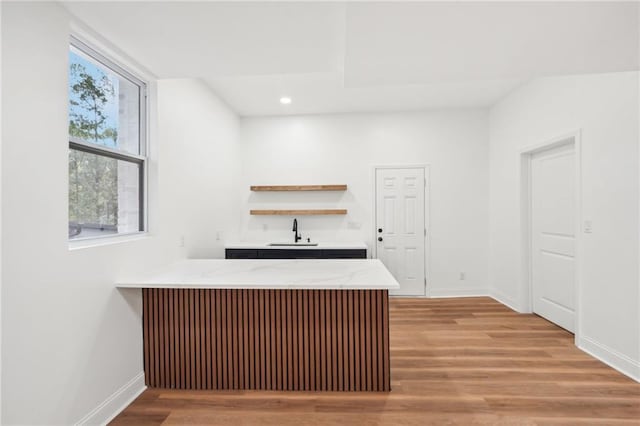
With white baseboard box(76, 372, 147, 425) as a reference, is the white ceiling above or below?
above

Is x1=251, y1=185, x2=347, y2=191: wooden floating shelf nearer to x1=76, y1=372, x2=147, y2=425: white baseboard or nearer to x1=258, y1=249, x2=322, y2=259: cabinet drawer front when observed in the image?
x1=258, y1=249, x2=322, y2=259: cabinet drawer front

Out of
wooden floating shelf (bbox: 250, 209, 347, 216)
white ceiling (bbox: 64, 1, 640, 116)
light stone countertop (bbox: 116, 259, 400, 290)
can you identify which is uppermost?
white ceiling (bbox: 64, 1, 640, 116)

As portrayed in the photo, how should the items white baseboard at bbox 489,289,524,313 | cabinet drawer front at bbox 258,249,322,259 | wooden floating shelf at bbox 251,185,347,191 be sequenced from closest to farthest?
1. white baseboard at bbox 489,289,524,313
2. cabinet drawer front at bbox 258,249,322,259
3. wooden floating shelf at bbox 251,185,347,191

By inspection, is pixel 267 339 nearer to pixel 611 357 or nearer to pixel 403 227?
pixel 611 357

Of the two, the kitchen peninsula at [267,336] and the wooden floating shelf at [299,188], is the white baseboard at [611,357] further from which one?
the wooden floating shelf at [299,188]

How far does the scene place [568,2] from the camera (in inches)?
57.6

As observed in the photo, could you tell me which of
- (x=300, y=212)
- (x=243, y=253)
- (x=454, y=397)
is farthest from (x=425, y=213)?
(x=454, y=397)

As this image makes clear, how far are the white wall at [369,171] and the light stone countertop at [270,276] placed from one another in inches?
83.8

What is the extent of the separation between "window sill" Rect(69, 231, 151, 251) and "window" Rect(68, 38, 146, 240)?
0.03 meters

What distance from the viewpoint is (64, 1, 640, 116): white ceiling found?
5.11 feet

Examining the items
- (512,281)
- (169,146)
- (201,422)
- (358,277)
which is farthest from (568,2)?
(512,281)

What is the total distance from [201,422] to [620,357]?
3.12 metres

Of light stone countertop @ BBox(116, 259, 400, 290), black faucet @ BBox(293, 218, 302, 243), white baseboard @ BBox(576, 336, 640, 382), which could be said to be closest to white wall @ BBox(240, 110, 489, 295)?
black faucet @ BBox(293, 218, 302, 243)

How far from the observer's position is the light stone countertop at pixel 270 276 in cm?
197
